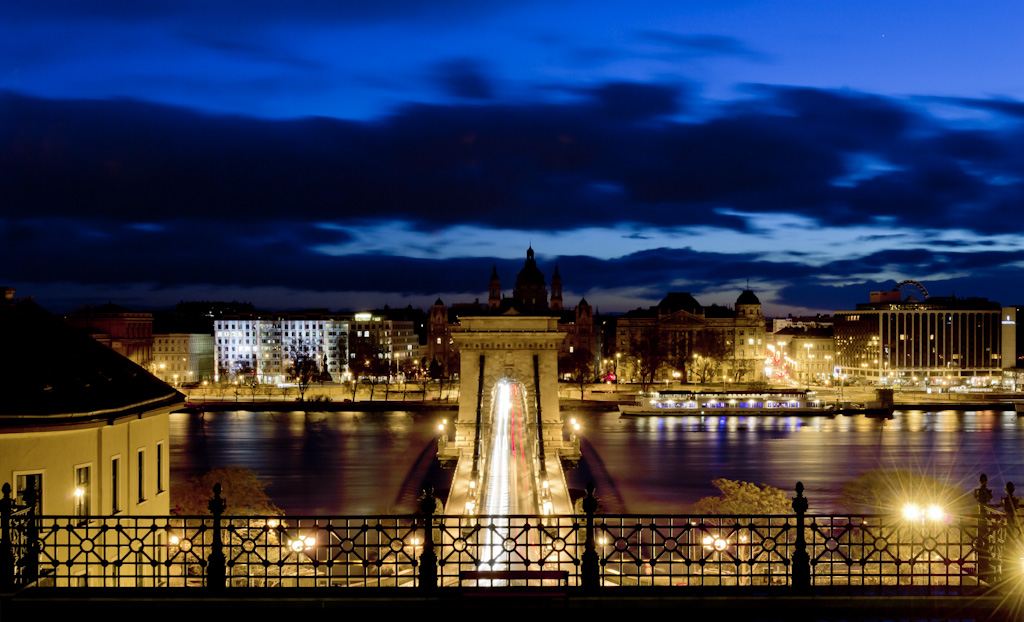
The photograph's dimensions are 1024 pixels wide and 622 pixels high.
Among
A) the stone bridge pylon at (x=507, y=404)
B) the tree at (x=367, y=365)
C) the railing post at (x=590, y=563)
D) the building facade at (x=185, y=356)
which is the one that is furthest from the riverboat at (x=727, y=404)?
the railing post at (x=590, y=563)

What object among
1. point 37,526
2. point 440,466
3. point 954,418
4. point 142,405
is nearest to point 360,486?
point 440,466

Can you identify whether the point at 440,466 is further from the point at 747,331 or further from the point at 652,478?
the point at 747,331

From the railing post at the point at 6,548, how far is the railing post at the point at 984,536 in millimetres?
6629

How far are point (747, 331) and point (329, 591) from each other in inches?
3780

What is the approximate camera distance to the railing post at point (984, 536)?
6402 millimetres

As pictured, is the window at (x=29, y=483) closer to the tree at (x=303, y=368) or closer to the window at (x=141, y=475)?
the window at (x=141, y=475)

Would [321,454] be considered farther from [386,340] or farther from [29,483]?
[386,340]

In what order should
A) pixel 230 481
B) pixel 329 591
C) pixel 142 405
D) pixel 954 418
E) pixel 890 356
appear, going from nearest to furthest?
pixel 329 591 < pixel 142 405 < pixel 230 481 < pixel 954 418 < pixel 890 356

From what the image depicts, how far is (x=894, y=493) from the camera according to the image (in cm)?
2739

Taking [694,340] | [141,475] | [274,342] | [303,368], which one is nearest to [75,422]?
[141,475]

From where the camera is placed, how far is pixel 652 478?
37.0m

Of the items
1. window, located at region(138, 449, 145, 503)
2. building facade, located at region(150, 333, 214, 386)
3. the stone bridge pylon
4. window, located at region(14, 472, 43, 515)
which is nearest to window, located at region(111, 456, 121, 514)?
window, located at region(138, 449, 145, 503)

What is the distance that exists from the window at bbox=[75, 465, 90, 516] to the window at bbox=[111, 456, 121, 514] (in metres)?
0.47

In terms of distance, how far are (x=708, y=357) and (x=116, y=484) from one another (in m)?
83.8
